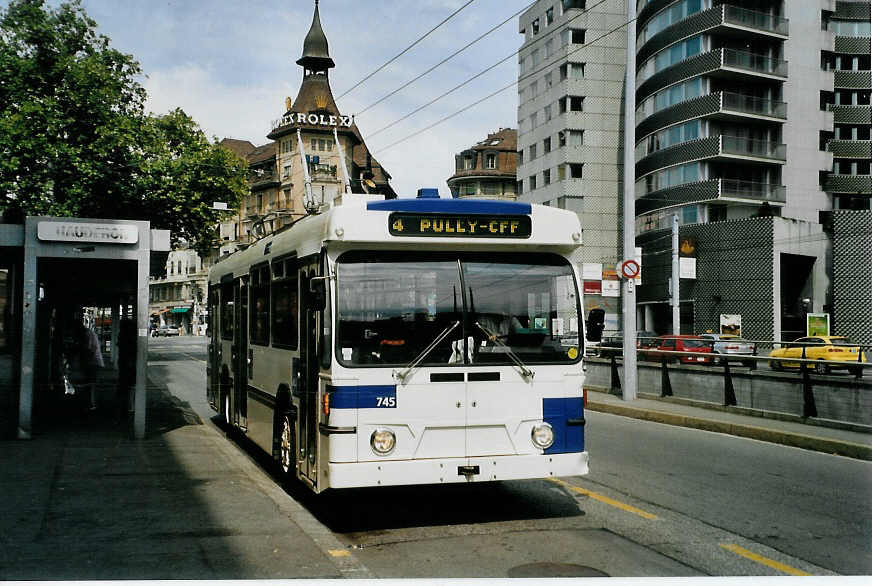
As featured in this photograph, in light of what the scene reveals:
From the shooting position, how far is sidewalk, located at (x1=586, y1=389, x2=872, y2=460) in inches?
483

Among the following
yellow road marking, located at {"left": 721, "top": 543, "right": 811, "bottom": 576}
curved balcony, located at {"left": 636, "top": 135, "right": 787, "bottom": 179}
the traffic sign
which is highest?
curved balcony, located at {"left": 636, "top": 135, "right": 787, "bottom": 179}

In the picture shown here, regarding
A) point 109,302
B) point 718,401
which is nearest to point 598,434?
point 718,401

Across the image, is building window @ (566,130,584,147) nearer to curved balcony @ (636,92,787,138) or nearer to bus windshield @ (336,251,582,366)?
curved balcony @ (636,92,787,138)

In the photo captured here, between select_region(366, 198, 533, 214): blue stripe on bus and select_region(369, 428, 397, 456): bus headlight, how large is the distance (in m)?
1.88

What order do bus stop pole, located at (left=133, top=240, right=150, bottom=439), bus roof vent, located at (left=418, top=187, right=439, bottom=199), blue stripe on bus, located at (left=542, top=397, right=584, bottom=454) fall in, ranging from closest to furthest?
blue stripe on bus, located at (left=542, top=397, right=584, bottom=454), bus roof vent, located at (left=418, top=187, right=439, bottom=199), bus stop pole, located at (left=133, top=240, right=150, bottom=439)

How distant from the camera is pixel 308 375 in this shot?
8.04 metres

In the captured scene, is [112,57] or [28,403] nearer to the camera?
[112,57]

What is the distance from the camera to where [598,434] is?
46.1ft

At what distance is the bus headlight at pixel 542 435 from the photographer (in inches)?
299

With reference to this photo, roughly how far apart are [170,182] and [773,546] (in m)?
11.6

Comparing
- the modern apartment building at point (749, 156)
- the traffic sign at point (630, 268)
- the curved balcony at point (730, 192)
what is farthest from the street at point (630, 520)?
the curved balcony at point (730, 192)

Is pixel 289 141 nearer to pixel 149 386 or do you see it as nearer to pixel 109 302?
pixel 109 302

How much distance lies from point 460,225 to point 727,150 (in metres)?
46.5

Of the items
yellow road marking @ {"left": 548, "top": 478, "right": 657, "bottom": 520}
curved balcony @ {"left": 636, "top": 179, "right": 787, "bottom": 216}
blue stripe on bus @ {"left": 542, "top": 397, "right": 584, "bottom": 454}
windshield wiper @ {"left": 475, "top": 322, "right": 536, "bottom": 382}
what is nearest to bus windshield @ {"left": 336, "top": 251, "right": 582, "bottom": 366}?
windshield wiper @ {"left": 475, "top": 322, "right": 536, "bottom": 382}
